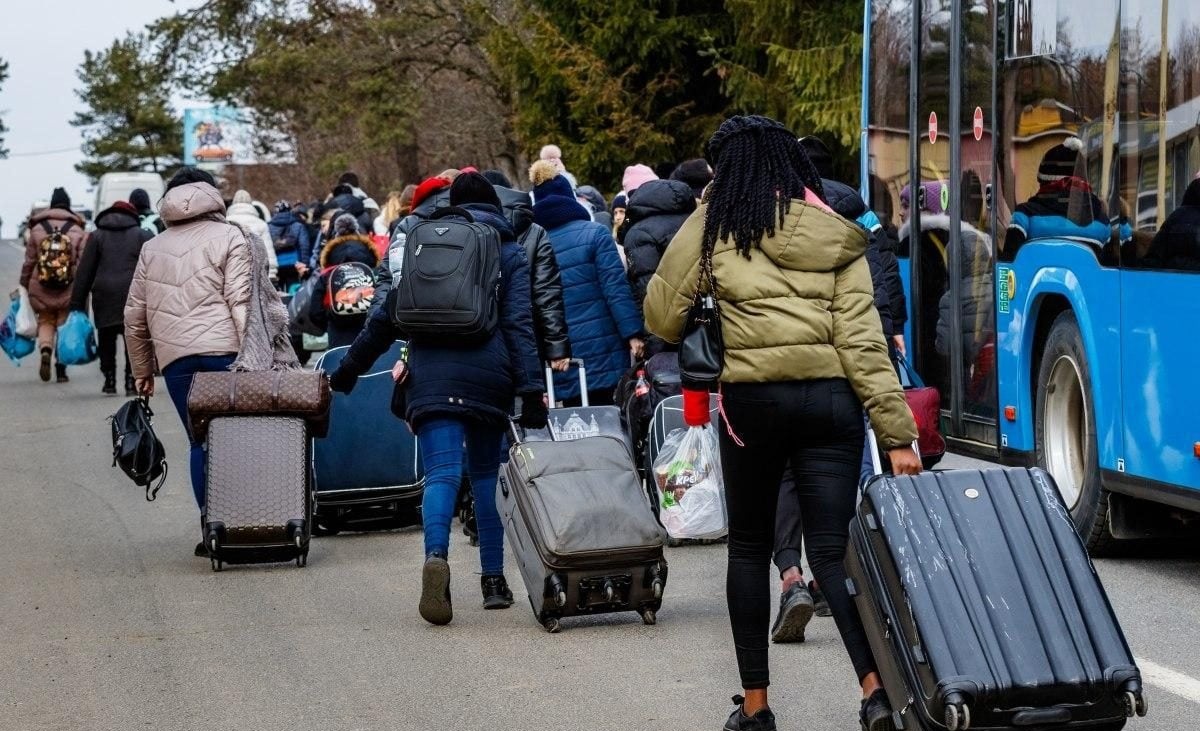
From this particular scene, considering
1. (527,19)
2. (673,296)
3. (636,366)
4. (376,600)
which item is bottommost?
(376,600)

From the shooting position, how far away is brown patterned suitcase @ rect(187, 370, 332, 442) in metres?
9.37

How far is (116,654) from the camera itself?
752 cm

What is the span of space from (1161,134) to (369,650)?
380 centimetres

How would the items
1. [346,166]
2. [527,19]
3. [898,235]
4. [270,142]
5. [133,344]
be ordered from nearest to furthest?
[133,344]
[898,235]
[527,19]
[346,166]
[270,142]

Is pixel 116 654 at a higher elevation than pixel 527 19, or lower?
lower

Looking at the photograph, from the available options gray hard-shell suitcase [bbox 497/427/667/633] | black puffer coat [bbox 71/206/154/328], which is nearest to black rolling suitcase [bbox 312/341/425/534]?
gray hard-shell suitcase [bbox 497/427/667/633]

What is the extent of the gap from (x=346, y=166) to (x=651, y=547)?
1345 inches

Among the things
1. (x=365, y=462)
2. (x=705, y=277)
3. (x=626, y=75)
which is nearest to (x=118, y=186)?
(x=626, y=75)

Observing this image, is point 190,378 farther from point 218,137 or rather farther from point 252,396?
point 218,137

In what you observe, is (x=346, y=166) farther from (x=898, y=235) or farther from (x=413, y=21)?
(x=898, y=235)

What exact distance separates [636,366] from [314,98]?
87.0 ft

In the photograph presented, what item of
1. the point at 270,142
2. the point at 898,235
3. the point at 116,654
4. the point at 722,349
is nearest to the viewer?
the point at 722,349

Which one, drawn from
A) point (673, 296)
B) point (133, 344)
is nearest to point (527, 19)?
point (133, 344)

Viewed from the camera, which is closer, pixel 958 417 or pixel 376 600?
pixel 376 600
